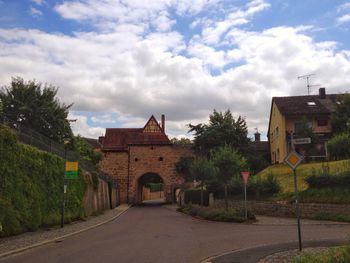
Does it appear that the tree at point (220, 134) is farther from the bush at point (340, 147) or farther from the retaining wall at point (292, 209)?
the retaining wall at point (292, 209)

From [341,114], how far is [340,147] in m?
11.2

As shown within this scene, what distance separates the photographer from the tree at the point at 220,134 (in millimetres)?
53500

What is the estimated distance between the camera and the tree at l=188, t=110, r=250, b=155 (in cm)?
5350

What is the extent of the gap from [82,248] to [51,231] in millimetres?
6470

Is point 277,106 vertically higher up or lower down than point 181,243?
higher up

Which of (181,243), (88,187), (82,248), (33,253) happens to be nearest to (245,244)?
(181,243)

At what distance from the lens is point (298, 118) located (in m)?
51.3

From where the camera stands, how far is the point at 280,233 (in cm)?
1666

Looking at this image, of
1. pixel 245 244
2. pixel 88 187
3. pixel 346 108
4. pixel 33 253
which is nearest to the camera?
pixel 33 253

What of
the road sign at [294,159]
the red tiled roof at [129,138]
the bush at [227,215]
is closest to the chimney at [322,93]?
the red tiled roof at [129,138]

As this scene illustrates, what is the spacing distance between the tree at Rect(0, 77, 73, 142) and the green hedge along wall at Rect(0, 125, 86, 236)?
20.6 metres

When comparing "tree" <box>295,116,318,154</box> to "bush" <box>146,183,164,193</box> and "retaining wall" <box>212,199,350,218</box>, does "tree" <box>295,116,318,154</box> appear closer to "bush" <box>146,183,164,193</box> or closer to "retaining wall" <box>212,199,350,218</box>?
"retaining wall" <box>212,199,350,218</box>

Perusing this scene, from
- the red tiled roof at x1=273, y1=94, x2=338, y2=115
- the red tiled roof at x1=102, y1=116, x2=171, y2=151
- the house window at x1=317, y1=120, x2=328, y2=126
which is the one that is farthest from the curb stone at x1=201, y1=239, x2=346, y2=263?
the red tiled roof at x1=102, y1=116, x2=171, y2=151

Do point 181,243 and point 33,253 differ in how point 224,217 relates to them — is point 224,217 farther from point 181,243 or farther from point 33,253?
point 33,253
